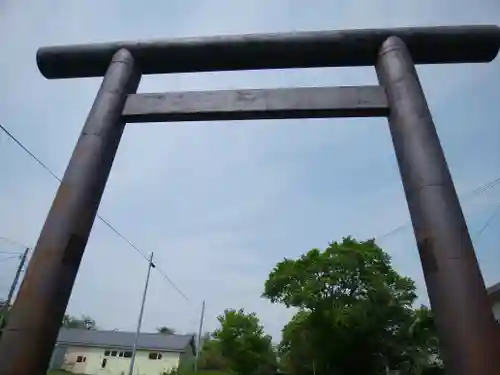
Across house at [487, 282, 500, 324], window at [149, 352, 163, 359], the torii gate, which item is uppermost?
house at [487, 282, 500, 324]

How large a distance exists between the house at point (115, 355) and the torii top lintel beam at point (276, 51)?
115 feet

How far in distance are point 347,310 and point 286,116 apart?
24.8m

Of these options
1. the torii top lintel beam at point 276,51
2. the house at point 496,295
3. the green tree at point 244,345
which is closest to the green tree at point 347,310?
the green tree at point 244,345

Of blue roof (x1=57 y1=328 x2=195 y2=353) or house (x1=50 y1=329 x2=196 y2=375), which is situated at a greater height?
blue roof (x1=57 y1=328 x2=195 y2=353)

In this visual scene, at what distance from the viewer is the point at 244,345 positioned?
109 ft

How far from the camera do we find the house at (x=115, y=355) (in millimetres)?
A: 34812

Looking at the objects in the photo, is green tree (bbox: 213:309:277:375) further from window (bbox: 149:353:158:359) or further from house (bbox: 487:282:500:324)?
house (bbox: 487:282:500:324)

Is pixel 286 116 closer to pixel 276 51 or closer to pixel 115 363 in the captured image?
pixel 276 51

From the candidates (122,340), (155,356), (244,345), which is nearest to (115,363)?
(122,340)

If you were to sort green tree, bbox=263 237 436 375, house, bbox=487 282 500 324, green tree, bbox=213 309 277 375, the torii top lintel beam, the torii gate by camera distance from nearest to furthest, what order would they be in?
1. the torii gate
2. the torii top lintel beam
3. house, bbox=487 282 500 324
4. green tree, bbox=263 237 436 375
5. green tree, bbox=213 309 277 375

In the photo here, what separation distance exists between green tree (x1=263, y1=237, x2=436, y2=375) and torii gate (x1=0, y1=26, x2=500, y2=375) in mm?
24405

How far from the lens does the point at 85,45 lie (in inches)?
159

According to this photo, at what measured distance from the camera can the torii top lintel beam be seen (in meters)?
3.65

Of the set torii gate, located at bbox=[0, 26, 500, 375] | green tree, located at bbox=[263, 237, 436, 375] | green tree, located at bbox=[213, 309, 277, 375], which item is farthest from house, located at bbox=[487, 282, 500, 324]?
green tree, located at bbox=[213, 309, 277, 375]
